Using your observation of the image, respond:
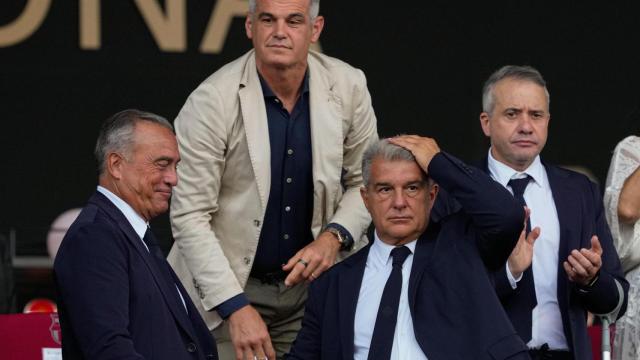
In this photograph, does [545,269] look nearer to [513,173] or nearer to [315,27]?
[513,173]

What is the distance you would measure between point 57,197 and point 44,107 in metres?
0.36

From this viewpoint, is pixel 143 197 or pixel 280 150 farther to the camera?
pixel 280 150

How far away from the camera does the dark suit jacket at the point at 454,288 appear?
396 cm

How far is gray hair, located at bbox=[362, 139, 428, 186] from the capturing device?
419 centimetres

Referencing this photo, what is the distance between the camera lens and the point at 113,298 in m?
3.64

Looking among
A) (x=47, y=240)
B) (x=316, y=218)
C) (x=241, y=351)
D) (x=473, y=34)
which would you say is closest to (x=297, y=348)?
(x=241, y=351)

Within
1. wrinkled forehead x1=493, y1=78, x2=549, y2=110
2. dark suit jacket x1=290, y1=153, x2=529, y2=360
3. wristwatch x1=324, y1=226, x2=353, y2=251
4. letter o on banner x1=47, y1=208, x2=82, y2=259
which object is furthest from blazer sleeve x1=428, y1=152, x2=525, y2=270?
letter o on banner x1=47, y1=208, x2=82, y2=259

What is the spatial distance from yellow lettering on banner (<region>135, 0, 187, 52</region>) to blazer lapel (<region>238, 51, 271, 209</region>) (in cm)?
144

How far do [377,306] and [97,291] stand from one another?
0.87m


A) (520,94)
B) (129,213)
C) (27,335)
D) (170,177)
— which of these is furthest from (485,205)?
(27,335)

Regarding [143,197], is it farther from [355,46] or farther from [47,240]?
[355,46]

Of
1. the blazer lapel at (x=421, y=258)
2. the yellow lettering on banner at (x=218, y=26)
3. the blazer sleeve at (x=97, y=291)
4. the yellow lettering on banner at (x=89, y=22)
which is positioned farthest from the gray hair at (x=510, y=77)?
the yellow lettering on banner at (x=89, y=22)

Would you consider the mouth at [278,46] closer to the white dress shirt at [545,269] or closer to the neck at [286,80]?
the neck at [286,80]

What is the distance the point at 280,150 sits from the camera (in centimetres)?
465
